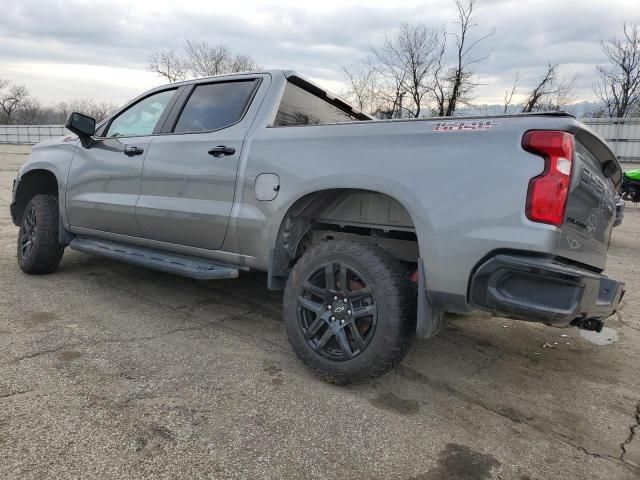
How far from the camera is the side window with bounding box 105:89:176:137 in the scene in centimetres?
423

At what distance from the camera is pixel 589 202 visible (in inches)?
99.8

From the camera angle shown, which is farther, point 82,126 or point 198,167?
point 82,126

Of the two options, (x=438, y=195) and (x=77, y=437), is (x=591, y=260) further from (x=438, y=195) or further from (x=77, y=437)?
(x=77, y=437)

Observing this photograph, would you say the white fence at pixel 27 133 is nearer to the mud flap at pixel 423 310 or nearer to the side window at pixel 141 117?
the side window at pixel 141 117

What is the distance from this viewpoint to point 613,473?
7.17 ft

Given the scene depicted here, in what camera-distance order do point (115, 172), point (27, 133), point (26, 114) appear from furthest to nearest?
point (26, 114) → point (27, 133) → point (115, 172)

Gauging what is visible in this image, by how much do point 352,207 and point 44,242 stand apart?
3313 mm

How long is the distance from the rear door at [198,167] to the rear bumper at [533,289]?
1.83 metres

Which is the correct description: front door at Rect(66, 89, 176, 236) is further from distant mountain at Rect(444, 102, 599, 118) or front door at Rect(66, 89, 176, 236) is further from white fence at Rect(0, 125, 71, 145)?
white fence at Rect(0, 125, 71, 145)

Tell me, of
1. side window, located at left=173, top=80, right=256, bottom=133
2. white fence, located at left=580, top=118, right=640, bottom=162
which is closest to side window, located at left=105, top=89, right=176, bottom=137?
side window, located at left=173, top=80, right=256, bottom=133

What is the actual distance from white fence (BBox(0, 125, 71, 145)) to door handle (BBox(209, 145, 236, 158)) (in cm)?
5027

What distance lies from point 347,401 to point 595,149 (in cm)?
190

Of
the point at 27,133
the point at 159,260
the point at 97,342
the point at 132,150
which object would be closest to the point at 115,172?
the point at 132,150

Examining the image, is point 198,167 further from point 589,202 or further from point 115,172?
point 589,202
